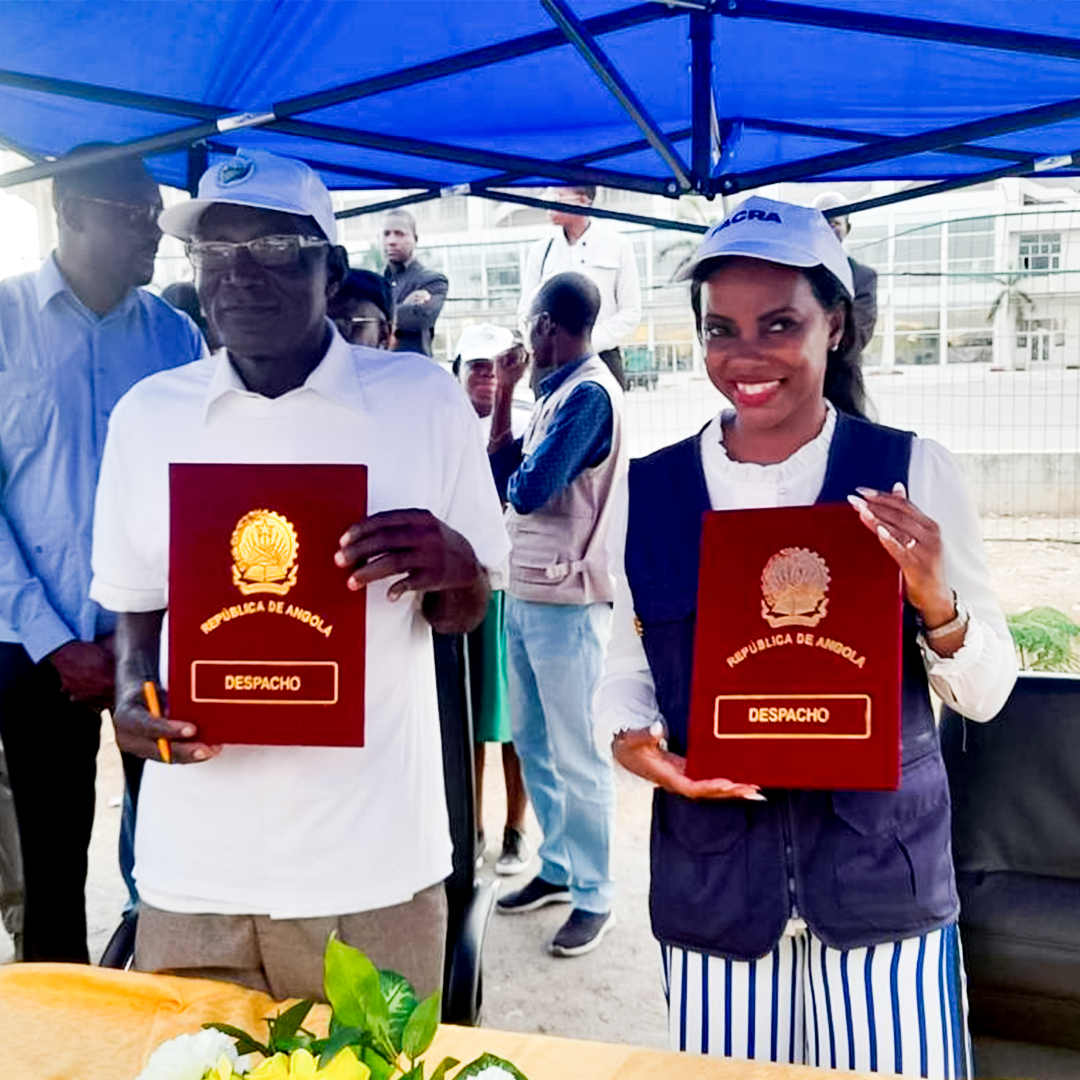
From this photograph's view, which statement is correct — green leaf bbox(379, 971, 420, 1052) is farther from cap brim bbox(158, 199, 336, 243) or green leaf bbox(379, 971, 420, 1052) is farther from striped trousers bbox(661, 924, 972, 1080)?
cap brim bbox(158, 199, 336, 243)

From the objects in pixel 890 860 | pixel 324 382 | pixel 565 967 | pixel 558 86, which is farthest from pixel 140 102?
pixel 565 967

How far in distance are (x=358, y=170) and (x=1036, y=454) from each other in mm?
6190

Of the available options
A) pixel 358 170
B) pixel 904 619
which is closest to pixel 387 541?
pixel 904 619

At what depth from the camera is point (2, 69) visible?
237 centimetres

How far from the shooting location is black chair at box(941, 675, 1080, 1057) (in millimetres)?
2164

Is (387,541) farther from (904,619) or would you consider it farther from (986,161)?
(986,161)

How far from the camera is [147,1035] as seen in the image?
1330 millimetres

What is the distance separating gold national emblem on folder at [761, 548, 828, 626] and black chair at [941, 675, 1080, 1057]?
0.97 m

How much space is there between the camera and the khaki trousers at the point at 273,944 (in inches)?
61.2

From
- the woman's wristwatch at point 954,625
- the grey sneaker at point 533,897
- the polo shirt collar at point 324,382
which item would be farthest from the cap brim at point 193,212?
the grey sneaker at point 533,897

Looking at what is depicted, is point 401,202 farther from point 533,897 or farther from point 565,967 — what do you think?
point 565,967

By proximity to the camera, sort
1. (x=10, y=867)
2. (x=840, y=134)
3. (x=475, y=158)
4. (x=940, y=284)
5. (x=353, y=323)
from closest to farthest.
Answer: (x=10, y=867), (x=475, y=158), (x=840, y=134), (x=353, y=323), (x=940, y=284)

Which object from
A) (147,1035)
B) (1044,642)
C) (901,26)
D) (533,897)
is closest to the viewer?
(147,1035)

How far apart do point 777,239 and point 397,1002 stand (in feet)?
3.40
